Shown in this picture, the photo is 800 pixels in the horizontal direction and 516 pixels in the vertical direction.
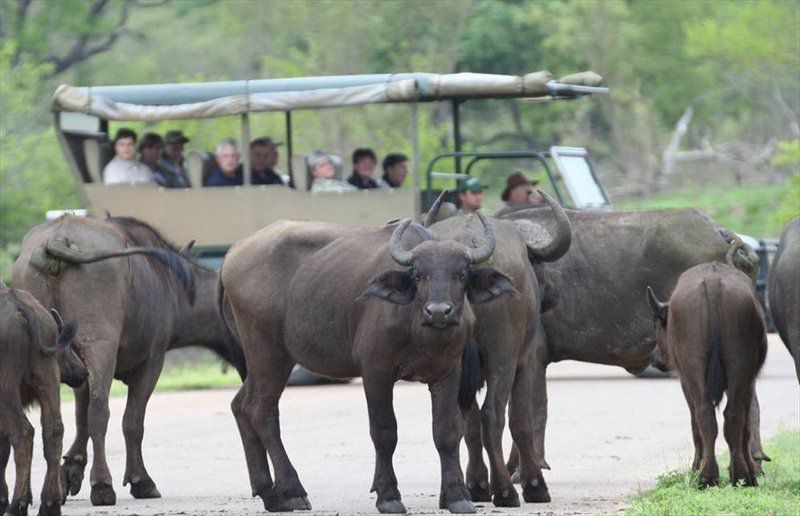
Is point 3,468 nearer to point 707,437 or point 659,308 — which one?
point 707,437

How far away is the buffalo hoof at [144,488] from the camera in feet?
39.5

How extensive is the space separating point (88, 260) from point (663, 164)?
40.6 metres

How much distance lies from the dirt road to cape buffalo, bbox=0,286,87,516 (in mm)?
750

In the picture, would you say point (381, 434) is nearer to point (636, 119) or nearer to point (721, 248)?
point (721, 248)

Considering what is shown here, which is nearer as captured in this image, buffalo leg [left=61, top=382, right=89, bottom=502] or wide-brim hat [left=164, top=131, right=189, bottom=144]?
buffalo leg [left=61, top=382, right=89, bottom=502]

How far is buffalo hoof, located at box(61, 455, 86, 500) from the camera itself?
479 inches

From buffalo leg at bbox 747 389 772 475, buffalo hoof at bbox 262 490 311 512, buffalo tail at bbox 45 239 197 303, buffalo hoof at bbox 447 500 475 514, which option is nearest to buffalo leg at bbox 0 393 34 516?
buffalo hoof at bbox 262 490 311 512

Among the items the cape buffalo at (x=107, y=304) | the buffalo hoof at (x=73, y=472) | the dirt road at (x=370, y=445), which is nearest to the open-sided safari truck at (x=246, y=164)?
the dirt road at (x=370, y=445)

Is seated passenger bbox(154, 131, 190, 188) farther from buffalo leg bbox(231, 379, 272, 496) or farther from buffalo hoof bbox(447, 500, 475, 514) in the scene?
buffalo hoof bbox(447, 500, 475, 514)

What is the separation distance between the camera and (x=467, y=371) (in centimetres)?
1080

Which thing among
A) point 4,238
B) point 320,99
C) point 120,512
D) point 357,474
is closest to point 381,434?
point 120,512

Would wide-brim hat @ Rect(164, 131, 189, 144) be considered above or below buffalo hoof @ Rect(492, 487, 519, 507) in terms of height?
above

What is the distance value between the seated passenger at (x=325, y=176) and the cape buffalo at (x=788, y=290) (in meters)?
10.8

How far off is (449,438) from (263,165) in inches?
476
